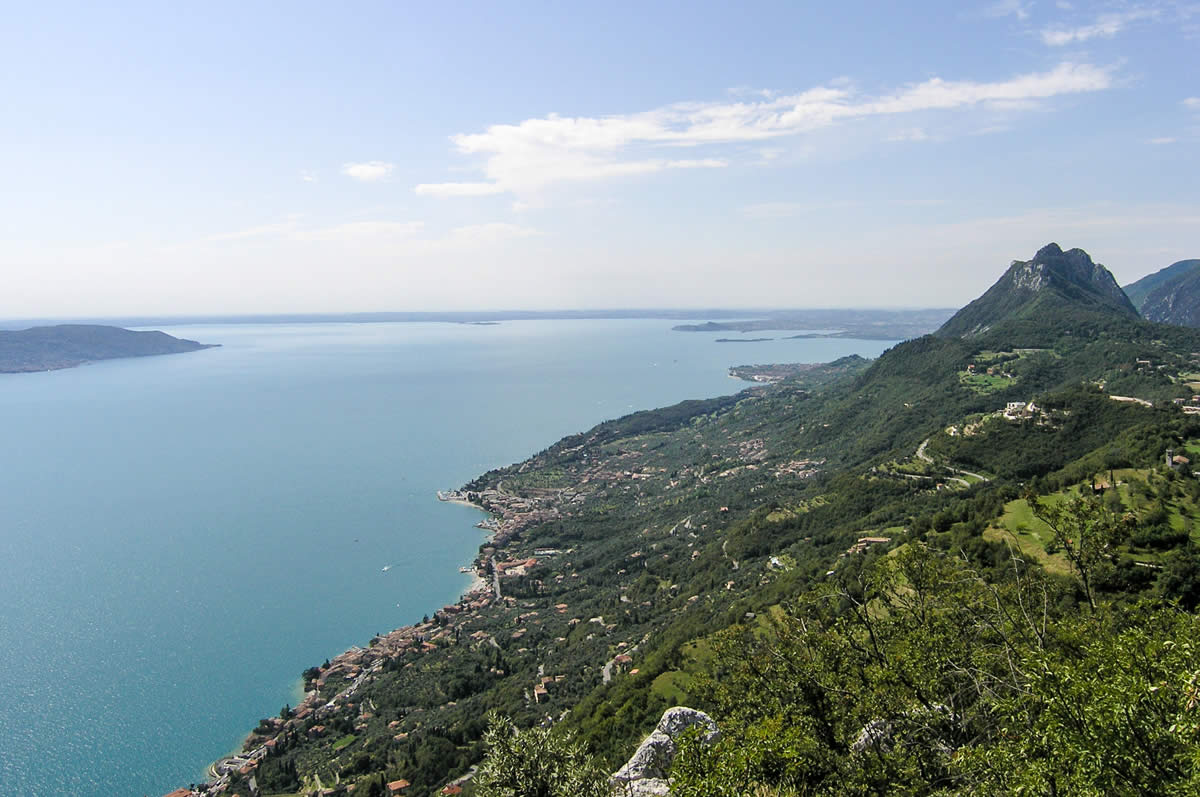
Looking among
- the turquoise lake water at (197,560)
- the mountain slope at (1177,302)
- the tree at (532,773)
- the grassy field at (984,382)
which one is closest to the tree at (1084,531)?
the tree at (532,773)

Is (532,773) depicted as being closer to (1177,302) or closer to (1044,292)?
(1044,292)

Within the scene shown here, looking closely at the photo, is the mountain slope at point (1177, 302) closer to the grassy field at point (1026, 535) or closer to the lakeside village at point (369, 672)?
the grassy field at point (1026, 535)

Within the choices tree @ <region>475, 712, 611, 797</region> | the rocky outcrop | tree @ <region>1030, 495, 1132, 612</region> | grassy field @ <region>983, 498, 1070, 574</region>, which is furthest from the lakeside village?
tree @ <region>1030, 495, 1132, 612</region>

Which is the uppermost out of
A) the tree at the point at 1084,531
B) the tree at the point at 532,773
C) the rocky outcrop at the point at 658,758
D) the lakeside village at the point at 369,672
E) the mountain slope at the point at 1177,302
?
the mountain slope at the point at 1177,302

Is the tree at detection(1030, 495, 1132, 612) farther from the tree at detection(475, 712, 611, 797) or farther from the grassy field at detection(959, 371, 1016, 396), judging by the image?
the grassy field at detection(959, 371, 1016, 396)

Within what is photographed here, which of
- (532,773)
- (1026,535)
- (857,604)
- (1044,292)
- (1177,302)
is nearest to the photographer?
(532,773)

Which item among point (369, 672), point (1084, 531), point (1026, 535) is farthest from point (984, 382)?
point (369, 672)

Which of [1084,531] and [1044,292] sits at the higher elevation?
[1044,292]
